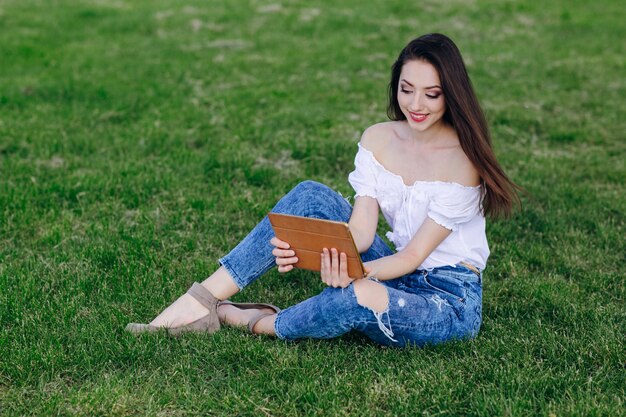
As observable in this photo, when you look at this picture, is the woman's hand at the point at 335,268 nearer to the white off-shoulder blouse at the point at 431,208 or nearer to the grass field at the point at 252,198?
the grass field at the point at 252,198

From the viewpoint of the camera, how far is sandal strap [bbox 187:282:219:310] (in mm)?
4164

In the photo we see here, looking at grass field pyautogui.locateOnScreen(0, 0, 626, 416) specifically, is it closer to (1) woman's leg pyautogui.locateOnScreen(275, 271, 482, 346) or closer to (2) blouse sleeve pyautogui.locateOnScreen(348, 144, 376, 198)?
(1) woman's leg pyautogui.locateOnScreen(275, 271, 482, 346)

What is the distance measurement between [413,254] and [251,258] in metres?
0.86

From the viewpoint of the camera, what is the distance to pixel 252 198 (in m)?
5.98

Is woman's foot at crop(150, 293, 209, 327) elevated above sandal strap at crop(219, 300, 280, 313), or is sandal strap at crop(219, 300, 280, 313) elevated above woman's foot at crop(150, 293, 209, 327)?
woman's foot at crop(150, 293, 209, 327)

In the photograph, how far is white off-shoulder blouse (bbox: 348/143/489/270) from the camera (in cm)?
404

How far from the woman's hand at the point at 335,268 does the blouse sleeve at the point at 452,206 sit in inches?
25.0

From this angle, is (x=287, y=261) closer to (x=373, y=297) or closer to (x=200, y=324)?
(x=373, y=297)

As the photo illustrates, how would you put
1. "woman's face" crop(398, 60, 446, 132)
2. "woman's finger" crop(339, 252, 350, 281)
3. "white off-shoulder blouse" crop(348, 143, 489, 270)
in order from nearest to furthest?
"woman's finger" crop(339, 252, 350, 281), "woman's face" crop(398, 60, 446, 132), "white off-shoulder blouse" crop(348, 143, 489, 270)

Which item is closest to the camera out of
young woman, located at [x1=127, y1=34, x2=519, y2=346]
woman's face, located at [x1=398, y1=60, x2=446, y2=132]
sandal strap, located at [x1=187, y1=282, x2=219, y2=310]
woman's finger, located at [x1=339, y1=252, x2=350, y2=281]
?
woman's finger, located at [x1=339, y1=252, x2=350, y2=281]

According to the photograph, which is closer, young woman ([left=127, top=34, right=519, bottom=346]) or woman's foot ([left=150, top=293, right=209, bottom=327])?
young woman ([left=127, top=34, right=519, bottom=346])

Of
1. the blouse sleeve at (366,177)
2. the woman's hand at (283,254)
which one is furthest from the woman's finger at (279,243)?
the blouse sleeve at (366,177)

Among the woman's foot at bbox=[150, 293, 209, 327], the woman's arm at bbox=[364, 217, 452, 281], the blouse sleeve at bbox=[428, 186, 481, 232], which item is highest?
the blouse sleeve at bbox=[428, 186, 481, 232]

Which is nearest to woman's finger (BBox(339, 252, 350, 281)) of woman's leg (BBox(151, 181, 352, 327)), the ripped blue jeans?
the ripped blue jeans
